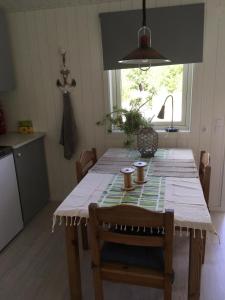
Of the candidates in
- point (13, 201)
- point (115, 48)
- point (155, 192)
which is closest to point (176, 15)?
point (115, 48)

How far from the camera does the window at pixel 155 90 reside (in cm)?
250

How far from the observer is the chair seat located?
135 cm

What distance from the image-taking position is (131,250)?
1.43 metres

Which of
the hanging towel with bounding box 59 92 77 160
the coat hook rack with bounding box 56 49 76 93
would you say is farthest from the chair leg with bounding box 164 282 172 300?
the coat hook rack with bounding box 56 49 76 93

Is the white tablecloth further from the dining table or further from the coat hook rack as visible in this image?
the coat hook rack

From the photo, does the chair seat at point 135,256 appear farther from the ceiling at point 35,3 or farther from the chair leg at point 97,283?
the ceiling at point 35,3

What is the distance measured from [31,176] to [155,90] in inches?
61.4

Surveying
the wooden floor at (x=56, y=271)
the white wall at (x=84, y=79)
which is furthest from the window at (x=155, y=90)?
the wooden floor at (x=56, y=271)

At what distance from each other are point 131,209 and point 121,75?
5.76 feet

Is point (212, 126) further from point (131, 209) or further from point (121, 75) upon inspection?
point (131, 209)

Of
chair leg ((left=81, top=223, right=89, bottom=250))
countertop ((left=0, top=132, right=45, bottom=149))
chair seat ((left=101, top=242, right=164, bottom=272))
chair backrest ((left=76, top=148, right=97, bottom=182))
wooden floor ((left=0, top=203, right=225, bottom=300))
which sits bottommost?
wooden floor ((left=0, top=203, right=225, bottom=300))

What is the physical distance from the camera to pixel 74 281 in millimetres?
1592

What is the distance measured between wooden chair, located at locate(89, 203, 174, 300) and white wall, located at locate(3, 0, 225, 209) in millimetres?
1442

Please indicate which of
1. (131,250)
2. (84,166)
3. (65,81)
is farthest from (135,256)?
(65,81)
